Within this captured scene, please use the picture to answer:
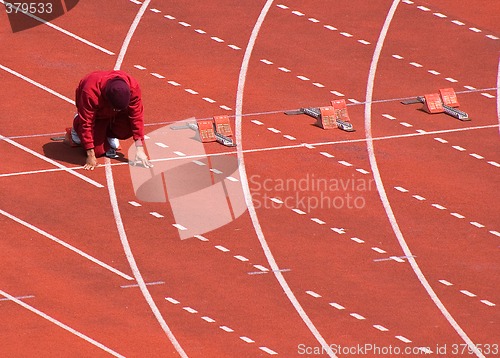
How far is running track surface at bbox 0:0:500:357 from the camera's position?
87.1 ft

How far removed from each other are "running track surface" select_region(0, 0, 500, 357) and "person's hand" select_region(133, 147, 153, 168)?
0.39 metres

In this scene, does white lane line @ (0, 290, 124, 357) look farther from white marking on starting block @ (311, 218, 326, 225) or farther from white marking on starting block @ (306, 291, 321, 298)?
white marking on starting block @ (311, 218, 326, 225)

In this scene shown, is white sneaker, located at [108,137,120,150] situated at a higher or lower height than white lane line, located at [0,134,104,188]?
higher

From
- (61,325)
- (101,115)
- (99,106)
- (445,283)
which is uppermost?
(99,106)

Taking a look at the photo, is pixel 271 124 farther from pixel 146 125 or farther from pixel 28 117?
pixel 28 117

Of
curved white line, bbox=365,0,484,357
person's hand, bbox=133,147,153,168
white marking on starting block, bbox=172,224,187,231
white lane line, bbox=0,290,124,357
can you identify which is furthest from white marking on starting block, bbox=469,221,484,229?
white lane line, bbox=0,290,124,357

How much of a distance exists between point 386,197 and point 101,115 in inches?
208

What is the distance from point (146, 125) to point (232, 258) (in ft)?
16.9

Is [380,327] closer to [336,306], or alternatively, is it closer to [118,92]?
[336,306]

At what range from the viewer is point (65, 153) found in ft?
104

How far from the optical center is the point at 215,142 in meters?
32.4

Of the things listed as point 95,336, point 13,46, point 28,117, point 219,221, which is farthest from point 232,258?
point 13,46

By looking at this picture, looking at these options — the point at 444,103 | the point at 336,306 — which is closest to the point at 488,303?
the point at 336,306

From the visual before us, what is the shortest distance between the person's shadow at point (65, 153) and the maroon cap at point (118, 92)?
167cm
